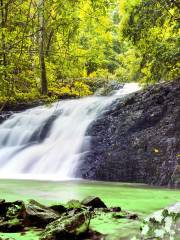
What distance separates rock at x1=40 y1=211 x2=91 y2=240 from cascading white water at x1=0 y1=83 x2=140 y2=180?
680 centimetres

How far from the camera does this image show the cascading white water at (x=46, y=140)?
1104cm

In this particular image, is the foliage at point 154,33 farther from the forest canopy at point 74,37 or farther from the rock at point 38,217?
the rock at point 38,217

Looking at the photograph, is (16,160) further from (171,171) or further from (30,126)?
(171,171)

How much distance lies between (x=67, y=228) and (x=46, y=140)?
33.7 ft

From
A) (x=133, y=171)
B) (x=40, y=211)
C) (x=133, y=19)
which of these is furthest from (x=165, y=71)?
(x=40, y=211)

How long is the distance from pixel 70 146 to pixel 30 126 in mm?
3226

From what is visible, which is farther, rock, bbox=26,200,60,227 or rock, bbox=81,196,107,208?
rock, bbox=81,196,107,208

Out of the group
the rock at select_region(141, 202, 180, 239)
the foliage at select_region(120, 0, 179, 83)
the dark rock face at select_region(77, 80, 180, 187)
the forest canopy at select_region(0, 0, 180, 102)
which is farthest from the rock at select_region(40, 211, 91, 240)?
the foliage at select_region(120, 0, 179, 83)

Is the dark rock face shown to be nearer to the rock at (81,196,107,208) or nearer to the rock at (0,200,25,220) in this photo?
the rock at (81,196,107,208)

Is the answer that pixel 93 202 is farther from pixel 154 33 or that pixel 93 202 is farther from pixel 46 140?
pixel 46 140

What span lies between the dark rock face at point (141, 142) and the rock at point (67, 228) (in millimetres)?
5363

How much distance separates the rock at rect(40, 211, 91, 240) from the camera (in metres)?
3.10

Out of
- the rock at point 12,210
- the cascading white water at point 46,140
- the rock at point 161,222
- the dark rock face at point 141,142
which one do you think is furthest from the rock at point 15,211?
the cascading white water at point 46,140

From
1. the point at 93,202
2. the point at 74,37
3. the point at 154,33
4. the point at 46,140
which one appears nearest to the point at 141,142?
the point at 74,37
